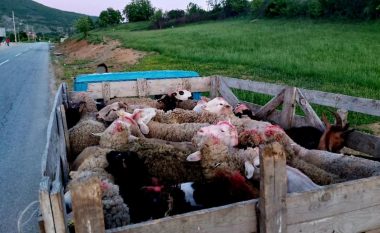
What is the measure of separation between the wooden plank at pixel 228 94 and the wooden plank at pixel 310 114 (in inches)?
71.3

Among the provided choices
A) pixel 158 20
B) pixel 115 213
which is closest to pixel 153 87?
pixel 115 213

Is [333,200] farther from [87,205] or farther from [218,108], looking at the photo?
[218,108]

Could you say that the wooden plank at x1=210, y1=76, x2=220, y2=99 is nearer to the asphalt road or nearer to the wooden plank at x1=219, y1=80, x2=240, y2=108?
the wooden plank at x1=219, y1=80, x2=240, y2=108

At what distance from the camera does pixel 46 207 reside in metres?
2.20

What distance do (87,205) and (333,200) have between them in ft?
5.03

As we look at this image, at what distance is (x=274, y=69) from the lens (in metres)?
18.0

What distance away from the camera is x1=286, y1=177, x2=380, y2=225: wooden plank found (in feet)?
8.38

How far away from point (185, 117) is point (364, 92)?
6.96 m

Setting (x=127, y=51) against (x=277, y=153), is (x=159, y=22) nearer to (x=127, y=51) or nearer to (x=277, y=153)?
(x=127, y=51)

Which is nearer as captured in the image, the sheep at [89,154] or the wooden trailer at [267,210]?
the wooden trailer at [267,210]

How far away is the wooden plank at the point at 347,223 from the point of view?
8.59 ft

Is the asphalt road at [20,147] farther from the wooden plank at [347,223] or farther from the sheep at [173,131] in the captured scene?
the wooden plank at [347,223]

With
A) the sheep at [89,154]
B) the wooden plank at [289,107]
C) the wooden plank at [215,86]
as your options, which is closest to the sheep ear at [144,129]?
the sheep at [89,154]

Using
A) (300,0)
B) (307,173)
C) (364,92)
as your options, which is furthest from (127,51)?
(300,0)
